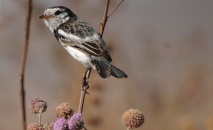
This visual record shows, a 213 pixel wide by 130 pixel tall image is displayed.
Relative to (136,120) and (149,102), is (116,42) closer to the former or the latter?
(149,102)

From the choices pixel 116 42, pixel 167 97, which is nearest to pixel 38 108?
pixel 116 42

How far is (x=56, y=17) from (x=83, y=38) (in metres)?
0.20

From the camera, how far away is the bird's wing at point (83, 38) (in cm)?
321

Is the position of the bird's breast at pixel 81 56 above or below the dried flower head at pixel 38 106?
above

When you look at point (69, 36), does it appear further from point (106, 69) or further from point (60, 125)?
point (60, 125)

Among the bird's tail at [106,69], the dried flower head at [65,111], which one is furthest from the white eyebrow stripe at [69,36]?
the dried flower head at [65,111]

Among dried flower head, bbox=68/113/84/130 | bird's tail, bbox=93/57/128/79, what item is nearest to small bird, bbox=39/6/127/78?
bird's tail, bbox=93/57/128/79

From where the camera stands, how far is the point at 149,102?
6.00 meters

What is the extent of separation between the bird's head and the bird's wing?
4 cm

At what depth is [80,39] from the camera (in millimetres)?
3322

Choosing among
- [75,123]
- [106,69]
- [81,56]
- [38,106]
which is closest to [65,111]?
[38,106]

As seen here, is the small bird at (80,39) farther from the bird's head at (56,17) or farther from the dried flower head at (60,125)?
the dried flower head at (60,125)

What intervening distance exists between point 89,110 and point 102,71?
2.32m

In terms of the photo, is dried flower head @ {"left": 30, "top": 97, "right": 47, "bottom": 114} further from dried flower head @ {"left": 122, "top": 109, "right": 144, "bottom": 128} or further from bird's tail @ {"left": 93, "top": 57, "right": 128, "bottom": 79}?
bird's tail @ {"left": 93, "top": 57, "right": 128, "bottom": 79}
